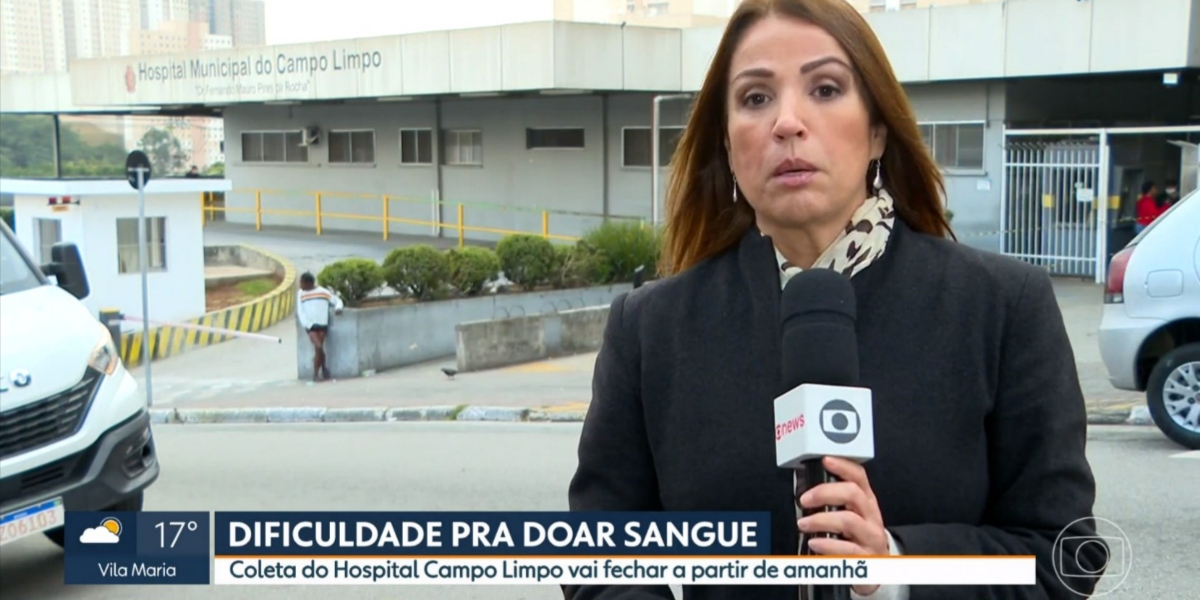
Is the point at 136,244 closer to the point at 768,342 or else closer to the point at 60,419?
the point at 60,419

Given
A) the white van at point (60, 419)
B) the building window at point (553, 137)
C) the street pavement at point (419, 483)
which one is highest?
the building window at point (553, 137)

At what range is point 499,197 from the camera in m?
31.6

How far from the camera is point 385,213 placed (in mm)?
33250

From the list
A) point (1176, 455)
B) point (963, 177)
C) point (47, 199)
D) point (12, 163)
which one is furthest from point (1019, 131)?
point (12, 163)

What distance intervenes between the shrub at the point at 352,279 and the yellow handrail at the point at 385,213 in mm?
10689

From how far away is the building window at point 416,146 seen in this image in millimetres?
33688

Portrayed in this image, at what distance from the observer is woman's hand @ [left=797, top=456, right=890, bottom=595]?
5.57ft

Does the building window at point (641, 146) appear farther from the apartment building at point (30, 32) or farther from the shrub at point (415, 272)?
the apartment building at point (30, 32)

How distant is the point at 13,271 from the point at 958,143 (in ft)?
59.2

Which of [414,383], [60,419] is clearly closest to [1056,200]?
[414,383]

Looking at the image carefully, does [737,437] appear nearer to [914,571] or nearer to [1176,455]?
[914,571]

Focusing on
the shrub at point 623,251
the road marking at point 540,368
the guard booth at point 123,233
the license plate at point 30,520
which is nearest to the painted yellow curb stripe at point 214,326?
the guard booth at point 123,233
